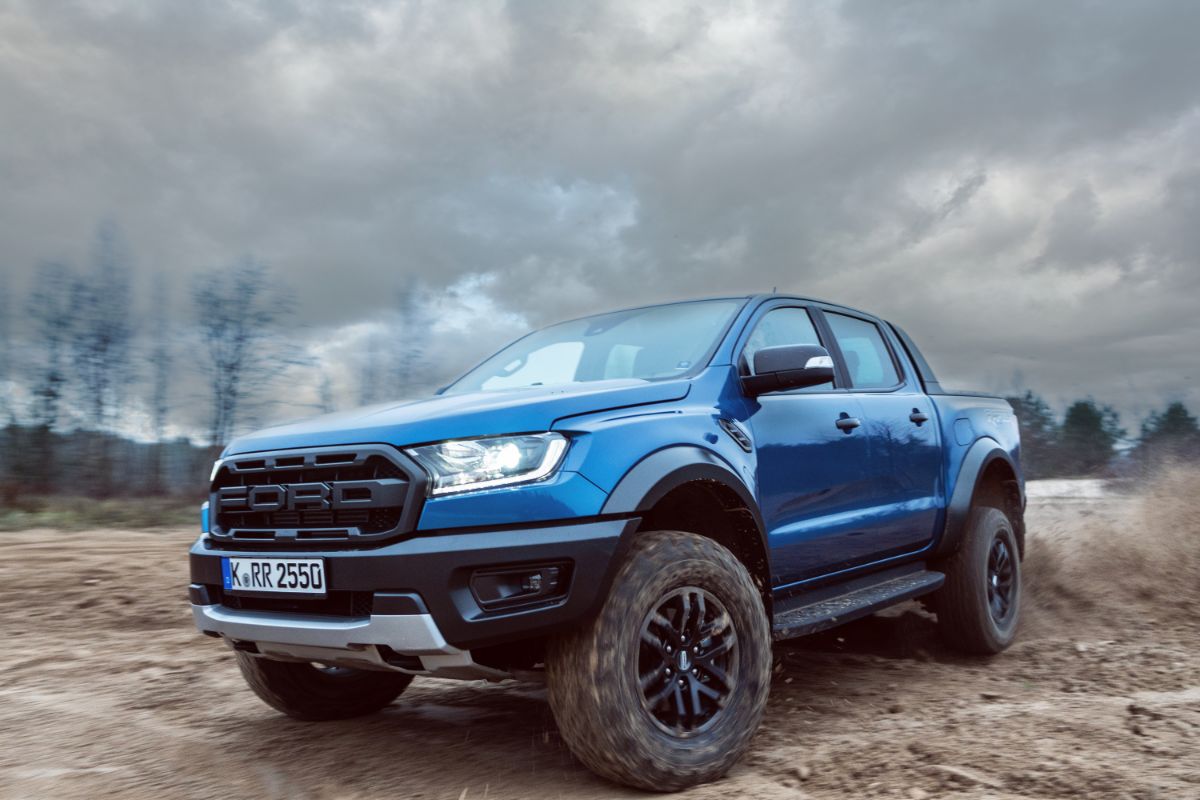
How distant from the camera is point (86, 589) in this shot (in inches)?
238

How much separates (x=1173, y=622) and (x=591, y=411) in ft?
15.0

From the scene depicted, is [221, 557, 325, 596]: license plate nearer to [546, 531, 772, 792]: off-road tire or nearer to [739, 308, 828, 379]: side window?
[546, 531, 772, 792]: off-road tire

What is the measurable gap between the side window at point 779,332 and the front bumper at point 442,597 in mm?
1199

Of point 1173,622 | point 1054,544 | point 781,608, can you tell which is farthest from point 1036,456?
point 781,608

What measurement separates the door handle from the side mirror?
0.57m

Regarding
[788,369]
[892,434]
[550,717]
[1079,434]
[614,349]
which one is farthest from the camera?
[1079,434]

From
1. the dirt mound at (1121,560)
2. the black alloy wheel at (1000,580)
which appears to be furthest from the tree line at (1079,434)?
the black alloy wheel at (1000,580)

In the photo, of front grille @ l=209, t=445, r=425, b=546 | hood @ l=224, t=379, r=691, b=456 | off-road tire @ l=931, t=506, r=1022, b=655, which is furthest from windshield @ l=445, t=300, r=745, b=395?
off-road tire @ l=931, t=506, r=1022, b=655

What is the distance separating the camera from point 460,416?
2.88m

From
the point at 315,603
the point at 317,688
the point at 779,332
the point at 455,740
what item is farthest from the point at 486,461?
the point at 779,332

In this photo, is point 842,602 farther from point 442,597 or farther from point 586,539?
point 442,597

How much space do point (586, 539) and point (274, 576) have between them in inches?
38.6

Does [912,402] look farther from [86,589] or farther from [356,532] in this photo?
[86,589]

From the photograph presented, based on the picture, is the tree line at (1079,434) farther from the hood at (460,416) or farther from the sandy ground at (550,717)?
the hood at (460,416)
